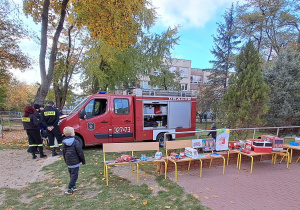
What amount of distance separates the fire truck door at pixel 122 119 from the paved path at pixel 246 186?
10.8 feet

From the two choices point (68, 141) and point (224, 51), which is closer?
point (68, 141)

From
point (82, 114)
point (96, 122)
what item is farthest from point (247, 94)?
point (82, 114)

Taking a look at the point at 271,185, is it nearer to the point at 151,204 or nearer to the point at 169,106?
the point at 151,204

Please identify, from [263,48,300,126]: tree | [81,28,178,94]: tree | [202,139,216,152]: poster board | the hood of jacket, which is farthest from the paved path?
[81,28,178,94]: tree

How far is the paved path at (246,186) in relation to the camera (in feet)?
11.7

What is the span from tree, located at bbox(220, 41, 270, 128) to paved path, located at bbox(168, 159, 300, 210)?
8.33 feet

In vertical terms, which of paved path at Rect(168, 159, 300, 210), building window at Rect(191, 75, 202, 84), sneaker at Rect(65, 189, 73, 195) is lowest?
paved path at Rect(168, 159, 300, 210)

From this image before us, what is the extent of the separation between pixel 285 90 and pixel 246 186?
9.93 meters

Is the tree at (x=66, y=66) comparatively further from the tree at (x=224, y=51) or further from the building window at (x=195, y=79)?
the building window at (x=195, y=79)

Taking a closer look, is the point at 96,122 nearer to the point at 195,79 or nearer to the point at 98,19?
the point at 98,19

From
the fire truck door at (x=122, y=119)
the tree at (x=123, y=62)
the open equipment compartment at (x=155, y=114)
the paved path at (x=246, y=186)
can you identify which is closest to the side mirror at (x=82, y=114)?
the fire truck door at (x=122, y=119)

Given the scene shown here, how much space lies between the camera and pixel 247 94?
25.8 ft

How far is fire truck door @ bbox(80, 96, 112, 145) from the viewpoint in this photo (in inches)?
285

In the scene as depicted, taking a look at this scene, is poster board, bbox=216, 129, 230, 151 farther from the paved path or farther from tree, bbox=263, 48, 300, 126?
tree, bbox=263, 48, 300, 126
